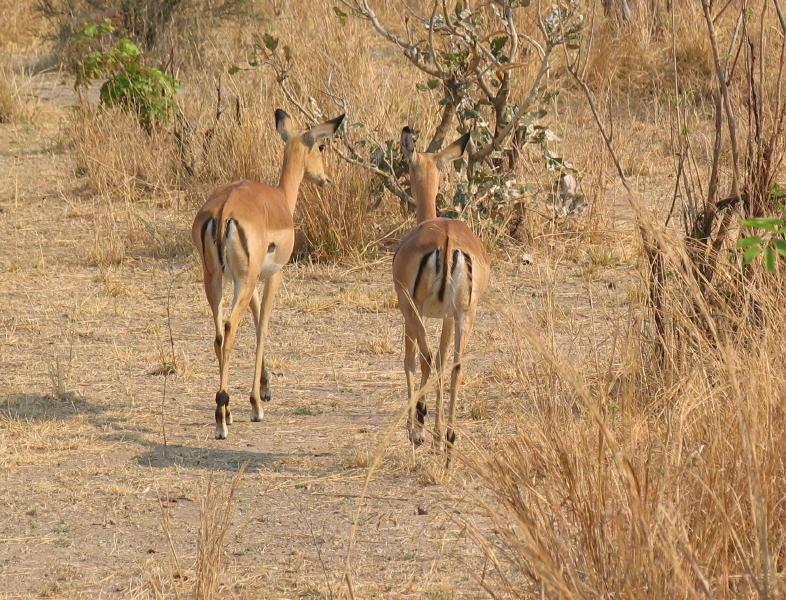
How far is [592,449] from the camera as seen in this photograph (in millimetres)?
3553

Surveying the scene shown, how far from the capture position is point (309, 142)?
305 inches

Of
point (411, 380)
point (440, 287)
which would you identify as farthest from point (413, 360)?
point (440, 287)

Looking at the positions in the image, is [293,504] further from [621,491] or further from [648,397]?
[621,491]

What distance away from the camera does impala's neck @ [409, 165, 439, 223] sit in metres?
6.76

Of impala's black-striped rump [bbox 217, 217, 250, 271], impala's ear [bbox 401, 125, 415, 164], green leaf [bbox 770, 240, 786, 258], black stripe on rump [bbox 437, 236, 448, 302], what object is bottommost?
black stripe on rump [bbox 437, 236, 448, 302]

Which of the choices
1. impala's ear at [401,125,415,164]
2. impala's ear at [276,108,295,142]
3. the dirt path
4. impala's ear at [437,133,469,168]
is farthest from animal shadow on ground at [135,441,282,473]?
impala's ear at [276,108,295,142]

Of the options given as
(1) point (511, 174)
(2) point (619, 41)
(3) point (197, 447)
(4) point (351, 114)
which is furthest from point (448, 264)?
(2) point (619, 41)

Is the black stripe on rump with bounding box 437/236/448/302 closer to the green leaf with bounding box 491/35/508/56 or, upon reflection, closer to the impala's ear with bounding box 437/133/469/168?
the impala's ear with bounding box 437/133/469/168

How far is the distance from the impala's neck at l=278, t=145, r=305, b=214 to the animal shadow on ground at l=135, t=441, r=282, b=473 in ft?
6.14

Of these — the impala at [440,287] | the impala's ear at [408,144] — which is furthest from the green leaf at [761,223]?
the impala's ear at [408,144]

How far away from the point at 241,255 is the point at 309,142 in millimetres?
1516

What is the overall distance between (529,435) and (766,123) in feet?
14.5

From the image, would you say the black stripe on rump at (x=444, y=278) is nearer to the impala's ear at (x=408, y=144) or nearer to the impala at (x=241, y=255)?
the impala at (x=241, y=255)

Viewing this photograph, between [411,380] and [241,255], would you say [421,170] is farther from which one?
[411,380]
